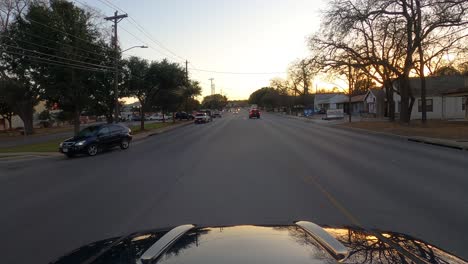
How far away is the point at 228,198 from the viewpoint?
10039 mm

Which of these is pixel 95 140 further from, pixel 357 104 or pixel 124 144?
pixel 357 104

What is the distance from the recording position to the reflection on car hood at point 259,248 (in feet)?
9.20

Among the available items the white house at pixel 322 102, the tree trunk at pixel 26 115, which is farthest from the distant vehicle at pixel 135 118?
the white house at pixel 322 102

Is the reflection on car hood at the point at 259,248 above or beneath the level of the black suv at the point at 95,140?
above

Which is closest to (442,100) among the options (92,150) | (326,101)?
(92,150)

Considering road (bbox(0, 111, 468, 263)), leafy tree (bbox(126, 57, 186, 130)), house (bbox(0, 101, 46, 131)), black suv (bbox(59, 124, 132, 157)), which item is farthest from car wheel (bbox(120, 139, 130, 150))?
house (bbox(0, 101, 46, 131))

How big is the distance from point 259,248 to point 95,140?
75.1ft

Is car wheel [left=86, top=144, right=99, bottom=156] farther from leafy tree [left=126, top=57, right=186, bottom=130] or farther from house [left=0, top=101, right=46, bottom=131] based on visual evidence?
house [left=0, top=101, right=46, bottom=131]

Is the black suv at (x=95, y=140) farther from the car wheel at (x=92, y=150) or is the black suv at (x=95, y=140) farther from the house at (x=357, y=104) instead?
the house at (x=357, y=104)

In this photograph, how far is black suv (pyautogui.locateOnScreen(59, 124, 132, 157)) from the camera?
23.6 metres

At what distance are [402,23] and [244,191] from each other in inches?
1429

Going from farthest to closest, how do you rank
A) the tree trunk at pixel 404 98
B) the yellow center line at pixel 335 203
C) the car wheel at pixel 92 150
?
1. the tree trunk at pixel 404 98
2. the car wheel at pixel 92 150
3. the yellow center line at pixel 335 203

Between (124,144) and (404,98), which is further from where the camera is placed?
(404,98)

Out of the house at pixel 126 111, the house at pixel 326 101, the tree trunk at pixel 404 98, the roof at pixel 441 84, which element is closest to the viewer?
the tree trunk at pixel 404 98
